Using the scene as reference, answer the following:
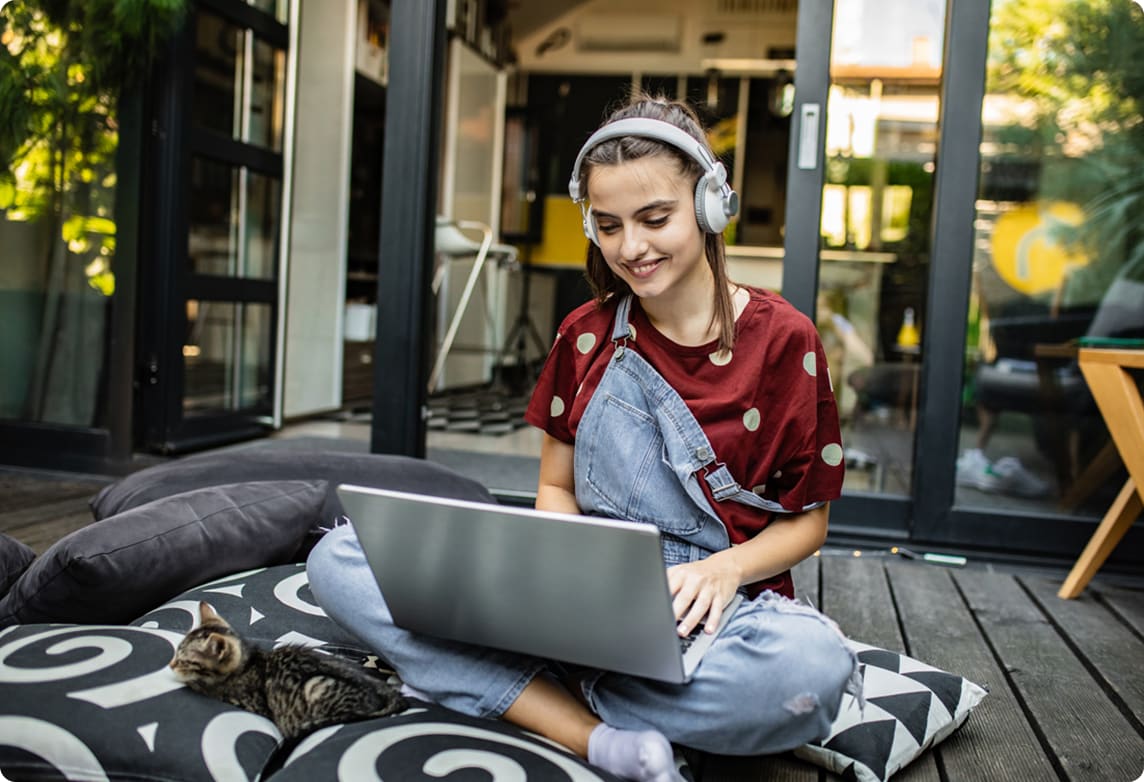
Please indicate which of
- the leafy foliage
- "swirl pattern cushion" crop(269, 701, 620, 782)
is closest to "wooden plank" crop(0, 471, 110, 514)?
"swirl pattern cushion" crop(269, 701, 620, 782)

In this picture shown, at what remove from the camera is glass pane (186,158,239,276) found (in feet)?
11.3

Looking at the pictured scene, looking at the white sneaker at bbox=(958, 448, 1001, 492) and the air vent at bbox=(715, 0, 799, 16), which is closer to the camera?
the white sneaker at bbox=(958, 448, 1001, 492)

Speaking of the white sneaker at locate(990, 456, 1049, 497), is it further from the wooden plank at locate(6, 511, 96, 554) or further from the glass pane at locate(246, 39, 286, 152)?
the glass pane at locate(246, 39, 286, 152)

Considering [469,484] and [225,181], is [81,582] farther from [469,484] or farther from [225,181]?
[225,181]

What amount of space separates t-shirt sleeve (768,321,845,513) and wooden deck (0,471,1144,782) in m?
0.39

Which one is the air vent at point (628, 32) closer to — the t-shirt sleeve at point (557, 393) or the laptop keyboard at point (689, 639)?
the t-shirt sleeve at point (557, 393)

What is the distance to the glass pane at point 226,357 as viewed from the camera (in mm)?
3500

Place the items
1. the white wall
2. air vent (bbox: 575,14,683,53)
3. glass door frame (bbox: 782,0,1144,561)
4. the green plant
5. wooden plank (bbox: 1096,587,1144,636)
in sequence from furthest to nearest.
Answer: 1. air vent (bbox: 575,14,683,53)
2. the white wall
3. the green plant
4. glass door frame (bbox: 782,0,1144,561)
5. wooden plank (bbox: 1096,587,1144,636)

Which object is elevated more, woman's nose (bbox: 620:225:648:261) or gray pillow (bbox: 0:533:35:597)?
woman's nose (bbox: 620:225:648:261)

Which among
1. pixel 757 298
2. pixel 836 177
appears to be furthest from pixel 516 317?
pixel 757 298

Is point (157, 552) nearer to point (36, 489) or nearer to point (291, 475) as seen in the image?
point (291, 475)

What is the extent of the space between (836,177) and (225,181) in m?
2.14

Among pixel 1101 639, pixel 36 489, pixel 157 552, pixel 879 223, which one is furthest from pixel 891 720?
pixel 36 489

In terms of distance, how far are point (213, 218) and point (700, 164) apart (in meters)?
2.66
